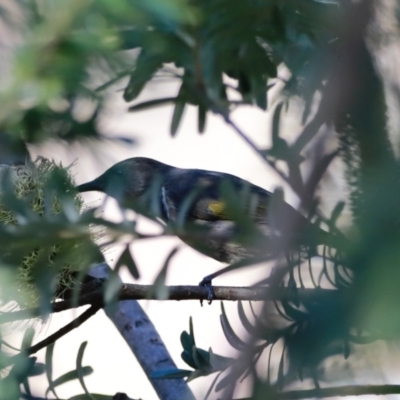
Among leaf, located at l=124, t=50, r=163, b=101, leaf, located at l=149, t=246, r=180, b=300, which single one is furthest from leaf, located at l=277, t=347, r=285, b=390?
leaf, located at l=124, t=50, r=163, b=101

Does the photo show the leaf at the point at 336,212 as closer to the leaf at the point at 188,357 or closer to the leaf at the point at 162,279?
the leaf at the point at 162,279

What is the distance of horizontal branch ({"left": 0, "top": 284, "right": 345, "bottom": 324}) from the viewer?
0.46m

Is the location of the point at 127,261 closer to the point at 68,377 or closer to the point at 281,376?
the point at 281,376

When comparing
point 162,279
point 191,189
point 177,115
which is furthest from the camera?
point 191,189

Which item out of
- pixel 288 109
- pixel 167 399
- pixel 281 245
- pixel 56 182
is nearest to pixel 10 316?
pixel 56 182

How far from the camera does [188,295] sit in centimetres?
147

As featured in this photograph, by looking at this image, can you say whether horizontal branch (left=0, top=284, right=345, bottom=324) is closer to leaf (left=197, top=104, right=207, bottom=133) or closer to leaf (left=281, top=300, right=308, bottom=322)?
leaf (left=281, top=300, right=308, bottom=322)

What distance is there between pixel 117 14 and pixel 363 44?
170 millimetres

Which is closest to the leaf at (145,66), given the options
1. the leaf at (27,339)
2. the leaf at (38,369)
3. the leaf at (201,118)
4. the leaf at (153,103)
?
the leaf at (153,103)

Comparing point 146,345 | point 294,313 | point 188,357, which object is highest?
point 294,313

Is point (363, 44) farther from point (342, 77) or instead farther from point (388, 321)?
point (388, 321)

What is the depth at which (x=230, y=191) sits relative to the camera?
537 mm

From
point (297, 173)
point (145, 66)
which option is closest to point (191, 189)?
point (145, 66)

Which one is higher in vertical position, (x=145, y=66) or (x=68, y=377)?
(x=145, y=66)
